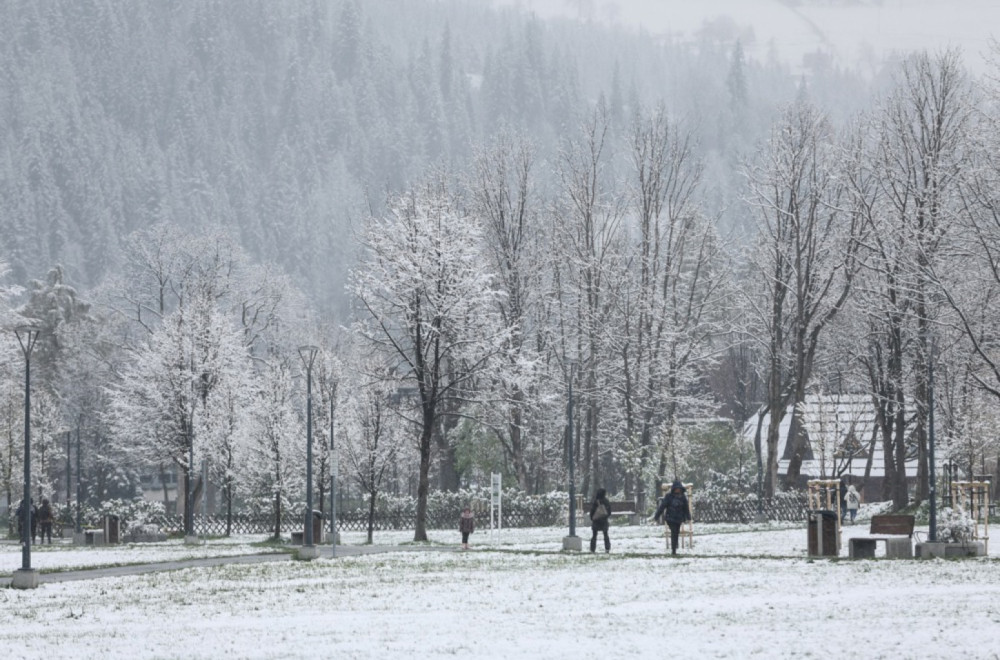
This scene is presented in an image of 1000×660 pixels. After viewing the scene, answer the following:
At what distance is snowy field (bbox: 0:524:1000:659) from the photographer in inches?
589

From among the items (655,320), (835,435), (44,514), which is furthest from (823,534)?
(835,435)

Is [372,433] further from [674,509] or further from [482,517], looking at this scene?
[674,509]

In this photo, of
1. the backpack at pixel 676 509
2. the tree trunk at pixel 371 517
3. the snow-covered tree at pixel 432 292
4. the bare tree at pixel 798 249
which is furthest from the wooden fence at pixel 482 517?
the backpack at pixel 676 509

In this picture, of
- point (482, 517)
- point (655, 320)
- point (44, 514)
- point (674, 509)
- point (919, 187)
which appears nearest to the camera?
point (674, 509)

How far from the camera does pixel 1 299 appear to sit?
6731cm

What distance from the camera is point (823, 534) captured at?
1215 inches

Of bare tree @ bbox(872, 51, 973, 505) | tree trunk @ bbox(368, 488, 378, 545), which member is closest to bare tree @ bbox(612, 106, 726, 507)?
bare tree @ bbox(872, 51, 973, 505)

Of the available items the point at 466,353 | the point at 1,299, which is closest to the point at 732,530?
the point at 466,353

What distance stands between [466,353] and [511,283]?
1215 cm

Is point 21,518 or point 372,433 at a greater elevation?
point 372,433

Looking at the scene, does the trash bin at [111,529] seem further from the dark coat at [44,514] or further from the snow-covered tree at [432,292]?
the snow-covered tree at [432,292]

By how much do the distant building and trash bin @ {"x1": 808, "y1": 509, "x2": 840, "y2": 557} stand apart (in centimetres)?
2663

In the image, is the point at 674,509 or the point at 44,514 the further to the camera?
the point at 44,514

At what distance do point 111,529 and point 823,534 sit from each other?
2834cm
